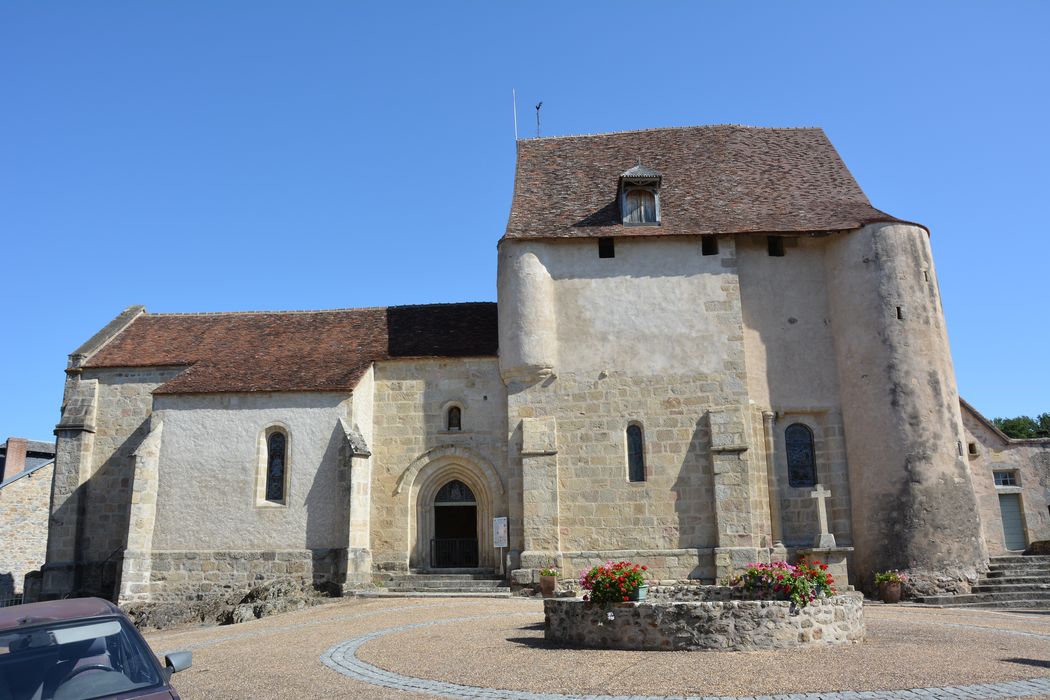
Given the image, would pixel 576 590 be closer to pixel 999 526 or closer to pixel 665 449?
pixel 665 449

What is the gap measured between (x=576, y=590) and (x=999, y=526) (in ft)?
40.3

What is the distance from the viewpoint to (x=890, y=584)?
18047 mm

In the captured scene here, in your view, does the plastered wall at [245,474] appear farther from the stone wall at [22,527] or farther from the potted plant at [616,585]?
the stone wall at [22,527]

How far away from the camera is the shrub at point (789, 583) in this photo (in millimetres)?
10516

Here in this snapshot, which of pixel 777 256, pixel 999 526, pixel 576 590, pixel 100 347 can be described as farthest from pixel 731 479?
pixel 100 347

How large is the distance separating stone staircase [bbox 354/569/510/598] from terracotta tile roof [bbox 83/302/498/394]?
16.6 ft

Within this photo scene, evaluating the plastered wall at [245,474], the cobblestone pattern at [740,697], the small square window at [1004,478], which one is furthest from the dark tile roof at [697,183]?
the cobblestone pattern at [740,697]

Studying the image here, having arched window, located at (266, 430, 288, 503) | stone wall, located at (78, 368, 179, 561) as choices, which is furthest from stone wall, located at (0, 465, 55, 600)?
arched window, located at (266, 430, 288, 503)

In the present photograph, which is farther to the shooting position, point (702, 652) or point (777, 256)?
point (777, 256)

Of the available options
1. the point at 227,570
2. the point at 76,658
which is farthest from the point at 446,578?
the point at 76,658

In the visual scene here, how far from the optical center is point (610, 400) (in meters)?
20.4

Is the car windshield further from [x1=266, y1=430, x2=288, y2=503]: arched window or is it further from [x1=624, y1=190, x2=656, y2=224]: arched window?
[x1=624, y1=190, x2=656, y2=224]: arched window

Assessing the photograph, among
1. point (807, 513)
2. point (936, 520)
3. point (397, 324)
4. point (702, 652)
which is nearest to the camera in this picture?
point (702, 652)

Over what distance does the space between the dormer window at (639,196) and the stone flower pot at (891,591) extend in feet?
34.2
